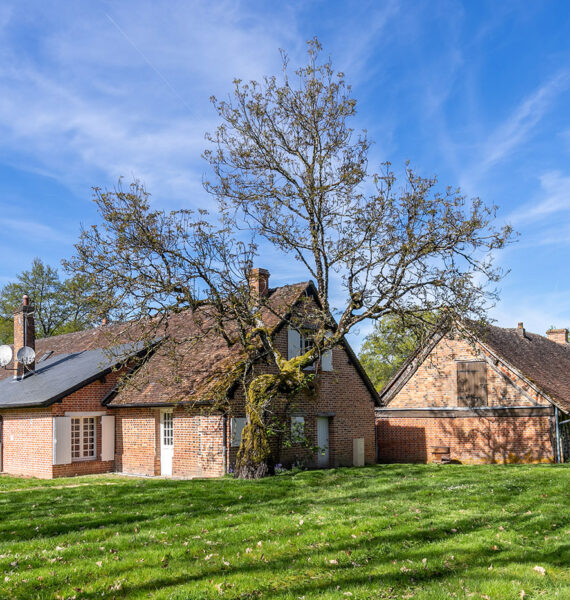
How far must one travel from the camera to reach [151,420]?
66.5ft

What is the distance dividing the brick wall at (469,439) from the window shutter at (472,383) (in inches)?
28.4

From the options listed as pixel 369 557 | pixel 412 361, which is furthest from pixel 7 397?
pixel 369 557

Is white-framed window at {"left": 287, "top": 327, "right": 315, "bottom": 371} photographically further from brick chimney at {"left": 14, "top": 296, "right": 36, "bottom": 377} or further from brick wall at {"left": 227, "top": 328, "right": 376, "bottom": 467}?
brick chimney at {"left": 14, "top": 296, "right": 36, "bottom": 377}

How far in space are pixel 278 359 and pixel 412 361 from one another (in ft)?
36.8

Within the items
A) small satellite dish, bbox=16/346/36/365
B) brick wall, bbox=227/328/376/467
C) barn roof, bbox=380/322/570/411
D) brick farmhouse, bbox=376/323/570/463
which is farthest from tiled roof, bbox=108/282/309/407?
brick farmhouse, bbox=376/323/570/463

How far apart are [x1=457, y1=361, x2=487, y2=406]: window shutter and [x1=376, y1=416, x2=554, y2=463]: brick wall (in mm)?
721

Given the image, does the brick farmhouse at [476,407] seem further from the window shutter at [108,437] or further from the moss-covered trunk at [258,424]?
the window shutter at [108,437]

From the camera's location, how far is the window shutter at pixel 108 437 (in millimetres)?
21203

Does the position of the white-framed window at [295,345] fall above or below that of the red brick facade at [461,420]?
above

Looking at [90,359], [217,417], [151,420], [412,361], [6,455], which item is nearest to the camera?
[217,417]

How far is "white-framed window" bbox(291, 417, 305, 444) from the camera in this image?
1875 centimetres

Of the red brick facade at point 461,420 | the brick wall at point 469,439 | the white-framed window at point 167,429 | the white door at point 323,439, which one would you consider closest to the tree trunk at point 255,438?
the white-framed window at point 167,429

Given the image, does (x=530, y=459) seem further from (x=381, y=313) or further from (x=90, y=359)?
(x=90, y=359)

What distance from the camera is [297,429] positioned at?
1842 cm
